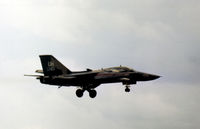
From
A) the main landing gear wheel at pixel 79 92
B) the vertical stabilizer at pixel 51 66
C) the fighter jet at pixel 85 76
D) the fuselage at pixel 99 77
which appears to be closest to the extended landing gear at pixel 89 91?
the main landing gear wheel at pixel 79 92

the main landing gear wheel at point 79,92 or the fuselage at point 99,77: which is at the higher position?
the fuselage at point 99,77

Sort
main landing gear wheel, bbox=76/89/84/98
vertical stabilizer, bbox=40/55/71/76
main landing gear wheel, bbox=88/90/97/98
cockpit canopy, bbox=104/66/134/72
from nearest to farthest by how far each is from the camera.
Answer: cockpit canopy, bbox=104/66/134/72 < vertical stabilizer, bbox=40/55/71/76 < main landing gear wheel, bbox=76/89/84/98 < main landing gear wheel, bbox=88/90/97/98

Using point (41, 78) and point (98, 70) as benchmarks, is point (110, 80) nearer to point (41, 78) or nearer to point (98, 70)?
point (98, 70)

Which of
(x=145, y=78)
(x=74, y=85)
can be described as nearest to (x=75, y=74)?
(x=74, y=85)

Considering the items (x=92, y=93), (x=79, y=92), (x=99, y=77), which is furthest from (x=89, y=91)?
(x=99, y=77)

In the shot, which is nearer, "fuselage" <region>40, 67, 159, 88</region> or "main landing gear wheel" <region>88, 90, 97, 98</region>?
"fuselage" <region>40, 67, 159, 88</region>

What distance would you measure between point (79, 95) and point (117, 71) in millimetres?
7436

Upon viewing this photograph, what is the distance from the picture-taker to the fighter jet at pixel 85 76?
107 meters

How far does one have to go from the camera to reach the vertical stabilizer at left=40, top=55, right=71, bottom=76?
108375mm

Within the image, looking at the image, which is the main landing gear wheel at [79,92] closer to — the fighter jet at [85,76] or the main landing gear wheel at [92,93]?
the fighter jet at [85,76]

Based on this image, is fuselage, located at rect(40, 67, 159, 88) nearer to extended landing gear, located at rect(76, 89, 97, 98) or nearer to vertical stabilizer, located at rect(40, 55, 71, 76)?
vertical stabilizer, located at rect(40, 55, 71, 76)

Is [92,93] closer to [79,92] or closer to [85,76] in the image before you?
[79,92]

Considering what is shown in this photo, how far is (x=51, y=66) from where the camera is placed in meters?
109

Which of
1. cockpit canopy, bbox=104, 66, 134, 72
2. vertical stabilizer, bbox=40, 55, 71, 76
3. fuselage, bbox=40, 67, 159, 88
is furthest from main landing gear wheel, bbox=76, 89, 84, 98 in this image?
cockpit canopy, bbox=104, 66, 134, 72
